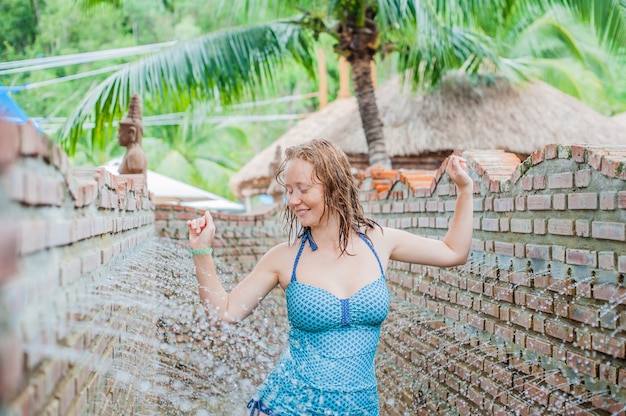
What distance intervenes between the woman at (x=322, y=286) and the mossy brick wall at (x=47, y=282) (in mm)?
459

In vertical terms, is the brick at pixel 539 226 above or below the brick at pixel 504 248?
above

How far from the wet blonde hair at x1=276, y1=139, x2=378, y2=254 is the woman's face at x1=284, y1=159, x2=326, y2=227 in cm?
2

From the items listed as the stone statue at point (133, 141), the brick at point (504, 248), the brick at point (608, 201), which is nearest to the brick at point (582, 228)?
the brick at point (608, 201)

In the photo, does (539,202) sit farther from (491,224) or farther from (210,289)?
(210,289)

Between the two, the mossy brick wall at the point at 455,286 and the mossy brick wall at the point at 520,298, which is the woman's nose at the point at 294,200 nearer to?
the mossy brick wall at the point at 455,286

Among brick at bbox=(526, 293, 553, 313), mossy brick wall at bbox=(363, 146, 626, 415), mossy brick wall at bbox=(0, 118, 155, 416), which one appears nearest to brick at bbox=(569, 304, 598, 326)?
mossy brick wall at bbox=(363, 146, 626, 415)

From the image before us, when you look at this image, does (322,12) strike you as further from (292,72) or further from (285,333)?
(292,72)

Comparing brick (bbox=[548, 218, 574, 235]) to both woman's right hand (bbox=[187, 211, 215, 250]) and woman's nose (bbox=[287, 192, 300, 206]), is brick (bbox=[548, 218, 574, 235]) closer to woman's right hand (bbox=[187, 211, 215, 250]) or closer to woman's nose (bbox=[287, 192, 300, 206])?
woman's nose (bbox=[287, 192, 300, 206])

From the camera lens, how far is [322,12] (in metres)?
11.0

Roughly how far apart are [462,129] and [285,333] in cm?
696

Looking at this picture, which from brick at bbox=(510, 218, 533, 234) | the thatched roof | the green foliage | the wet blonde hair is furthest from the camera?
the green foliage

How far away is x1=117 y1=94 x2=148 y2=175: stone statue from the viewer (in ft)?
25.5

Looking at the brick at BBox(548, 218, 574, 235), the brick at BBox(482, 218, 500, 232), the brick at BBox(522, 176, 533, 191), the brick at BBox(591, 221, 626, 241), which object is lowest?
the brick at BBox(482, 218, 500, 232)

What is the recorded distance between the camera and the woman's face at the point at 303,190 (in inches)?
104
